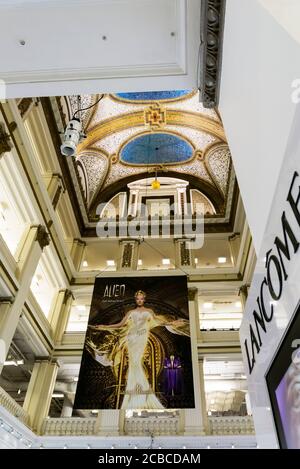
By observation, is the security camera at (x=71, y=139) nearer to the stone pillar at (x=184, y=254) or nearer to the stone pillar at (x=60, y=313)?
the stone pillar at (x=60, y=313)

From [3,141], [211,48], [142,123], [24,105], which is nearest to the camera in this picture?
[211,48]

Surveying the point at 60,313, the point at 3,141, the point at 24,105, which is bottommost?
the point at 60,313

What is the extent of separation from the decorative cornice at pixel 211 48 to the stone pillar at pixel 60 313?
1026 cm

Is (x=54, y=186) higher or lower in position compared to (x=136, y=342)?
higher

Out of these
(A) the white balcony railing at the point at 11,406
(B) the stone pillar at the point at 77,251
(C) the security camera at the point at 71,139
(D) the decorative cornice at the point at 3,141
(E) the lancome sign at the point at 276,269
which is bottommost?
(E) the lancome sign at the point at 276,269

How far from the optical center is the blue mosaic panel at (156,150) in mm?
13203

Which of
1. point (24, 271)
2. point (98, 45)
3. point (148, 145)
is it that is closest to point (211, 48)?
point (98, 45)

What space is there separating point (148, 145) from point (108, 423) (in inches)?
375

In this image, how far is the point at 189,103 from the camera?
12180 millimetres

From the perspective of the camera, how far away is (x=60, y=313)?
1234 cm

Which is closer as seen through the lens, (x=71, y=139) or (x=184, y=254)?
(x=71, y=139)

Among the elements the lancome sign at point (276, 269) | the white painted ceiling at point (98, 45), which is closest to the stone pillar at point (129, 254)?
the white painted ceiling at point (98, 45)

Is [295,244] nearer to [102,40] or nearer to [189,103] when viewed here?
[102,40]

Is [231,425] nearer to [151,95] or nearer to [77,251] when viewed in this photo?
[77,251]
